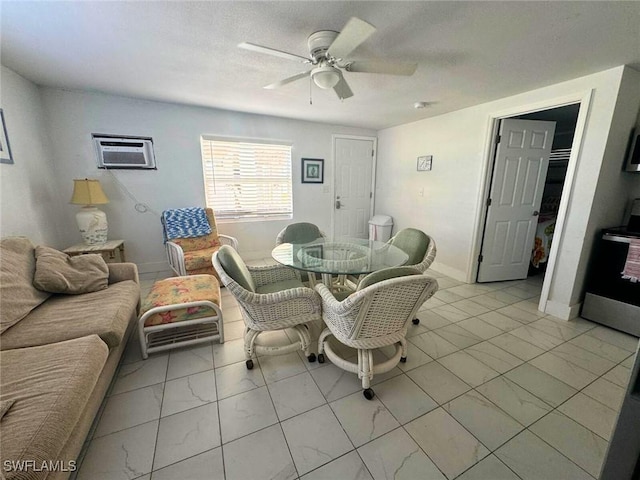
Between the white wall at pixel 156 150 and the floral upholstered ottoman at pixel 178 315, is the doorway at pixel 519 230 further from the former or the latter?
the floral upholstered ottoman at pixel 178 315

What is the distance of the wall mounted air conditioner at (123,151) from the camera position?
306cm

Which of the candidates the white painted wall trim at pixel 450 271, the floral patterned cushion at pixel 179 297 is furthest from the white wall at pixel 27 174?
the white painted wall trim at pixel 450 271

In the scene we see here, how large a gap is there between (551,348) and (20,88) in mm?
5266

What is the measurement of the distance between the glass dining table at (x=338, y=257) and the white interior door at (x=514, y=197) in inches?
62.8

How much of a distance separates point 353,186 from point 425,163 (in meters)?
1.35

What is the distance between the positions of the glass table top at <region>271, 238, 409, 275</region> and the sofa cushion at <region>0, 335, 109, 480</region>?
1224 mm

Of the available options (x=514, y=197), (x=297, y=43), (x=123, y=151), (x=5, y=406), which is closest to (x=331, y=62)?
(x=297, y=43)

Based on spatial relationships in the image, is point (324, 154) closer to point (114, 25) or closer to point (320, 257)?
point (320, 257)

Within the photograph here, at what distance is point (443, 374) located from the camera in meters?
1.75

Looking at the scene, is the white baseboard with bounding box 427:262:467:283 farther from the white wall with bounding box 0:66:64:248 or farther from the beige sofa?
the white wall with bounding box 0:66:64:248

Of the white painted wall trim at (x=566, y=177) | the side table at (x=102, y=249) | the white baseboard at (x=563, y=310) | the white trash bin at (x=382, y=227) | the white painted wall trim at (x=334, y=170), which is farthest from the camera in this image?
the white trash bin at (x=382, y=227)

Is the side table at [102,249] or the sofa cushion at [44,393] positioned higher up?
the side table at [102,249]

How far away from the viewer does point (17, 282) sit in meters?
1.63

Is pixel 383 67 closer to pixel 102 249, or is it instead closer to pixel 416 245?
pixel 416 245
